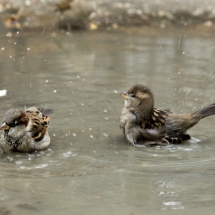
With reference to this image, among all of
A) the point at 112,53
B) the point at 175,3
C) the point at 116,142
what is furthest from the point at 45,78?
the point at 175,3

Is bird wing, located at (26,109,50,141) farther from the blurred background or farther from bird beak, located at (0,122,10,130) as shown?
the blurred background

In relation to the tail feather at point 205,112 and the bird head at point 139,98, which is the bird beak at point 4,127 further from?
the tail feather at point 205,112

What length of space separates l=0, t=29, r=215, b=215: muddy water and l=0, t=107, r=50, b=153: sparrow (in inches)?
4.5

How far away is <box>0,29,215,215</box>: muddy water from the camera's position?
4992 millimetres

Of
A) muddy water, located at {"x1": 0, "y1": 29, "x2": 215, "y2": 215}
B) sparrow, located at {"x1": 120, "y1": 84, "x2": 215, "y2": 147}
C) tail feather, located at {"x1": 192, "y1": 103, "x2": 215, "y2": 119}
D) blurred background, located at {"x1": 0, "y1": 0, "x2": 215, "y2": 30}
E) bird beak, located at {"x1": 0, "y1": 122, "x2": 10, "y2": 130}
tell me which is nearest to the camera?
muddy water, located at {"x1": 0, "y1": 29, "x2": 215, "y2": 215}

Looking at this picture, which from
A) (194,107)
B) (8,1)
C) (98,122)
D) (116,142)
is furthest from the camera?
(8,1)

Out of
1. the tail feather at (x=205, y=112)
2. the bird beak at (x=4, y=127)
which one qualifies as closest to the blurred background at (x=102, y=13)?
the tail feather at (x=205, y=112)

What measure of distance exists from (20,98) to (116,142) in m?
2.22

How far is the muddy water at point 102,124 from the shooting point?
499cm

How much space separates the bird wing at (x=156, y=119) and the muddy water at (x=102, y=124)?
0.36 meters

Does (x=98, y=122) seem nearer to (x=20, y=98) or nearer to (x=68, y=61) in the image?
(x=20, y=98)

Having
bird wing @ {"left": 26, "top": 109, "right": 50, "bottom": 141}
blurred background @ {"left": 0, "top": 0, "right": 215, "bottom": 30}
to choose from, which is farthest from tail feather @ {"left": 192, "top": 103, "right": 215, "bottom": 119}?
blurred background @ {"left": 0, "top": 0, "right": 215, "bottom": 30}

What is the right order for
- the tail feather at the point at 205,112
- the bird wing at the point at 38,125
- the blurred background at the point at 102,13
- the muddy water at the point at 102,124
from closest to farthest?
1. the muddy water at the point at 102,124
2. the bird wing at the point at 38,125
3. the tail feather at the point at 205,112
4. the blurred background at the point at 102,13

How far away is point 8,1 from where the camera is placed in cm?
1409
